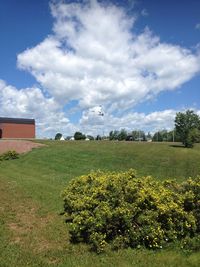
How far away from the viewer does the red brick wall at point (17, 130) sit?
69.9 m

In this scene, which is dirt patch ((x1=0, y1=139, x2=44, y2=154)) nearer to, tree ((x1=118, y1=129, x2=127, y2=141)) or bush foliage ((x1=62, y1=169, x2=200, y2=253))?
bush foliage ((x1=62, y1=169, x2=200, y2=253))

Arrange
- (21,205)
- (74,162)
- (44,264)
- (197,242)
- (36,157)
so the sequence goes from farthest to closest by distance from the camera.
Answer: (36,157) < (74,162) < (21,205) < (197,242) < (44,264)

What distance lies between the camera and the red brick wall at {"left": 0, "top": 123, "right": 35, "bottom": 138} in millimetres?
A: 69938

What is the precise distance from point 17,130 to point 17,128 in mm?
432

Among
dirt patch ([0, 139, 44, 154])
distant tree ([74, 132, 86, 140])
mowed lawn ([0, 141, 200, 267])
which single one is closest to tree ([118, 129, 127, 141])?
distant tree ([74, 132, 86, 140])

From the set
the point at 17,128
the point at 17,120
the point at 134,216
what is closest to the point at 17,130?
the point at 17,128

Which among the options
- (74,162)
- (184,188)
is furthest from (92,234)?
(74,162)

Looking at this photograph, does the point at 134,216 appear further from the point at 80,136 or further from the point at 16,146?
the point at 80,136

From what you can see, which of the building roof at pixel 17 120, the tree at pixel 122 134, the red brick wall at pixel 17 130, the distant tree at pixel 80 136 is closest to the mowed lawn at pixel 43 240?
the red brick wall at pixel 17 130

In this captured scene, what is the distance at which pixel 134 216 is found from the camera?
7.80 m

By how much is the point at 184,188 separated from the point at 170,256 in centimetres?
210

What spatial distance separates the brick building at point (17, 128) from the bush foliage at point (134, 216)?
63521mm

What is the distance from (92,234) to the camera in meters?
7.55

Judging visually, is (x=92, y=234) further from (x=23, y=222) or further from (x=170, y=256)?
(x=23, y=222)
